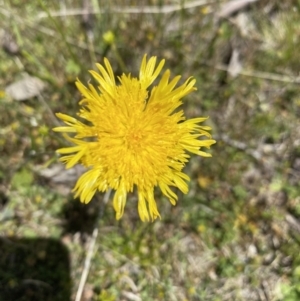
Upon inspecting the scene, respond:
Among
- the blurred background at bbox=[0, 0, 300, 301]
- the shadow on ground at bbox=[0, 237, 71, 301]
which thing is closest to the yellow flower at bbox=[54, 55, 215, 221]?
the blurred background at bbox=[0, 0, 300, 301]

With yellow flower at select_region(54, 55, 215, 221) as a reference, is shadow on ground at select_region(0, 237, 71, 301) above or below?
below

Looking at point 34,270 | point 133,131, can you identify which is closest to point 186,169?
point 133,131

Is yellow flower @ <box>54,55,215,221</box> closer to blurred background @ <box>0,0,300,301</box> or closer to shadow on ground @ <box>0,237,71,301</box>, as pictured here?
blurred background @ <box>0,0,300,301</box>

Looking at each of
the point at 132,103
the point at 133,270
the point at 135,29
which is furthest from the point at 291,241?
the point at 135,29

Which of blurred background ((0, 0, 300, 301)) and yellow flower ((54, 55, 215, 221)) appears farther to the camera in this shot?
blurred background ((0, 0, 300, 301))

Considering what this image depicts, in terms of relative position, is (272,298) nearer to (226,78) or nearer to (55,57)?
(226,78)

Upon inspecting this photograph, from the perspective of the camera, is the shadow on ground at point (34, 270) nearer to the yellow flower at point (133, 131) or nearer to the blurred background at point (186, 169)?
the blurred background at point (186, 169)

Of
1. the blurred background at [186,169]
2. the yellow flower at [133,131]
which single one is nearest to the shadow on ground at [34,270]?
the blurred background at [186,169]
